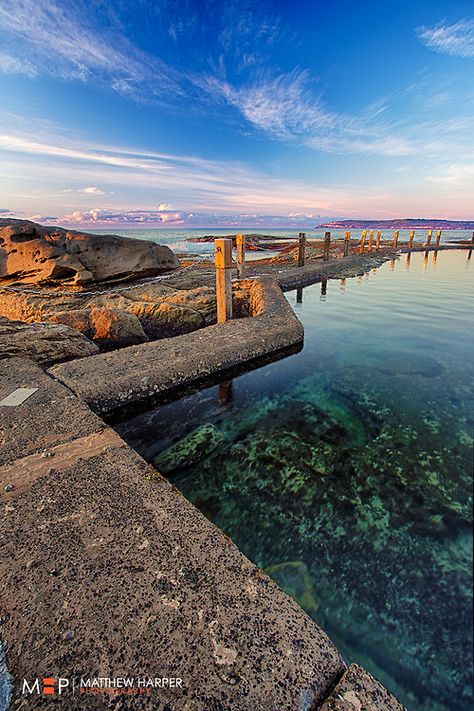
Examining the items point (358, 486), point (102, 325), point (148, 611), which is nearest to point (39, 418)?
point (148, 611)

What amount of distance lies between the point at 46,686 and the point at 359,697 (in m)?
1.04

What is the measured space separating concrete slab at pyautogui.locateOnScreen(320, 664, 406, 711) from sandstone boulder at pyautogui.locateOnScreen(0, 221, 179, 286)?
6673mm

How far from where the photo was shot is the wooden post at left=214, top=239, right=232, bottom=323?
5.41m

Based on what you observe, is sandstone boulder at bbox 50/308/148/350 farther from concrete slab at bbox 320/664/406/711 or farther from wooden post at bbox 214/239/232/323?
concrete slab at bbox 320/664/406/711

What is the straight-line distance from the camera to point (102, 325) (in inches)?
209

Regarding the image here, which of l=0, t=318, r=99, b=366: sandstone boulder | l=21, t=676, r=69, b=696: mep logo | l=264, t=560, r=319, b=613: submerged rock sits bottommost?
l=264, t=560, r=319, b=613: submerged rock

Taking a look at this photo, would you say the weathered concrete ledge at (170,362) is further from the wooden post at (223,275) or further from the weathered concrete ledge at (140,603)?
the weathered concrete ledge at (140,603)

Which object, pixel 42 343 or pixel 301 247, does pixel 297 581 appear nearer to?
pixel 42 343

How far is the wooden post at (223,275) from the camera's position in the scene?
17.8 feet

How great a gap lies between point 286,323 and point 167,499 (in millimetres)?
4377

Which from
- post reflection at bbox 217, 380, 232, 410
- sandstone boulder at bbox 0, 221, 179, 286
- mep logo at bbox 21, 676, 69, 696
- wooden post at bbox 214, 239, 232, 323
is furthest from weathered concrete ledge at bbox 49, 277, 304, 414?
sandstone boulder at bbox 0, 221, 179, 286

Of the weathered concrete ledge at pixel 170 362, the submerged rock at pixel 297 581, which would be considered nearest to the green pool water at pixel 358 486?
the submerged rock at pixel 297 581

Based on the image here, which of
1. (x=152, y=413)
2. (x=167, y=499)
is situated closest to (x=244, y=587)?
(x=167, y=499)

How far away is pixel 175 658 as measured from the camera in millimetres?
1110
